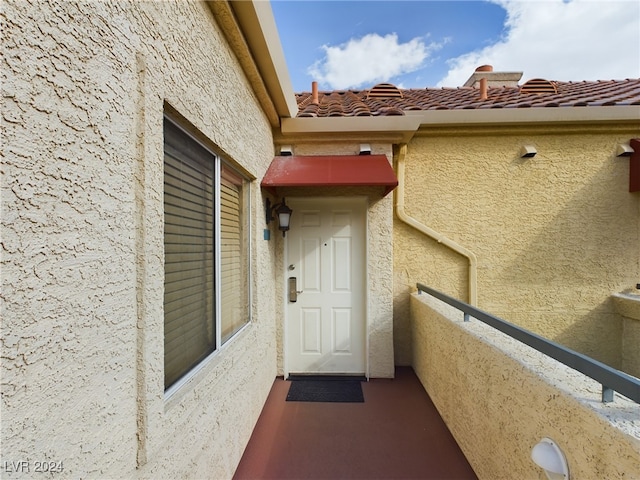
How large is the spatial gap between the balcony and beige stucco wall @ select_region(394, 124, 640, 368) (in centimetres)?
155

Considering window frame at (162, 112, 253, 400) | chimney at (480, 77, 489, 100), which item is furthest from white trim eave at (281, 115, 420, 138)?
chimney at (480, 77, 489, 100)

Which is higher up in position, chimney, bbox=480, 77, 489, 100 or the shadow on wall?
chimney, bbox=480, 77, 489, 100

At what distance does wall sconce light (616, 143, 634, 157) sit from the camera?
596 centimetres

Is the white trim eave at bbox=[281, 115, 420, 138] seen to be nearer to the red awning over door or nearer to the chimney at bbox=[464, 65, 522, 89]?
the red awning over door

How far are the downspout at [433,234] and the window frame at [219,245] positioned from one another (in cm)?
344

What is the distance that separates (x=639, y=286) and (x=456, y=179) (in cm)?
454

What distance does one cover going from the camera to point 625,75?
8.54 metres

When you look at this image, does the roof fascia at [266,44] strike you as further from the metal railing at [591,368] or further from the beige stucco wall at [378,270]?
the metal railing at [591,368]

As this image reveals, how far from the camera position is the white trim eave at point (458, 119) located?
5598mm

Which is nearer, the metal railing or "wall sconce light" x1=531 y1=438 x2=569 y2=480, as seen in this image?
the metal railing

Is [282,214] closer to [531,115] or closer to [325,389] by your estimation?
[325,389]

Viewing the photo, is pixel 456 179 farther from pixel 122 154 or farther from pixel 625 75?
pixel 625 75

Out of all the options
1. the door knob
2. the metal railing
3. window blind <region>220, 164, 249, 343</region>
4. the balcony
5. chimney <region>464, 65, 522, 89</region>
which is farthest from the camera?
chimney <region>464, 65, 522, 89</region>

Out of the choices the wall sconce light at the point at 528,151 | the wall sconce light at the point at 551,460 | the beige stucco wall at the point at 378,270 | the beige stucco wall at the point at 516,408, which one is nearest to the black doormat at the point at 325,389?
the beige stucco wall at the point at 378,270
